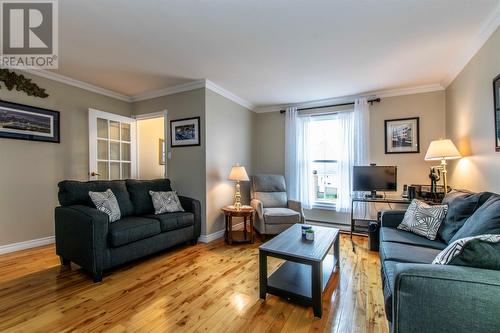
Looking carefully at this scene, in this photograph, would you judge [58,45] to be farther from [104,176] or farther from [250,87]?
[250,87]

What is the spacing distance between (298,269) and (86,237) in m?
2.07

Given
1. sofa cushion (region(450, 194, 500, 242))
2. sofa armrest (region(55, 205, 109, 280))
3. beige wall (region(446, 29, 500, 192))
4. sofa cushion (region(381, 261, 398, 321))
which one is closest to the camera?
sofa cushion (region(381, 261, 398, 321))

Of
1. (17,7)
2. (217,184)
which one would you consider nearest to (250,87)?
(217,184)

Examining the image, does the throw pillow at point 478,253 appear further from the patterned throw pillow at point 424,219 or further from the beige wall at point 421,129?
the beige wall at point 421,129

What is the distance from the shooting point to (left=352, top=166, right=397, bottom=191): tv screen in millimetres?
3559

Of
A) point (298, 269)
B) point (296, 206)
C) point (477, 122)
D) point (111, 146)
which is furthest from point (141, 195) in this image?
point (477, 122)

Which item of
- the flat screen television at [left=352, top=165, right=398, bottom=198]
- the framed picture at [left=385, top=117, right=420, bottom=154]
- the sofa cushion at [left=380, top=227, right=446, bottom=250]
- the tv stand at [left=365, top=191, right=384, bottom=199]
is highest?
the framed picture at [left=385, top=117, right=420, bottom=154]

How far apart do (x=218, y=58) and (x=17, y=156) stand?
2.85 metres

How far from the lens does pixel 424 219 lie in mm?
2246

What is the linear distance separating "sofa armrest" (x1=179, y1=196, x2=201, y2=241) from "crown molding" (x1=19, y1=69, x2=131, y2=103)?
2239 millimetres

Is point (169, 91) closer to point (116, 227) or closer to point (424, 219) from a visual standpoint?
point (116, 227)

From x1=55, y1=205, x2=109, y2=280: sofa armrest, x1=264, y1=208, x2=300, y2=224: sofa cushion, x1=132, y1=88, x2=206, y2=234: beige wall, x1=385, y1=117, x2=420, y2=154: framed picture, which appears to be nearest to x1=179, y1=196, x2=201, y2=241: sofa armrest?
x1=132, y1=88, x2=206, y2=234: beige wall

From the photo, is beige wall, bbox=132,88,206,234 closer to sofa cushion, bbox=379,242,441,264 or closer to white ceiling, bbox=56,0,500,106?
white ceiling, bbox=56,0,500,106

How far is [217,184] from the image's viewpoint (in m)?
3.78
